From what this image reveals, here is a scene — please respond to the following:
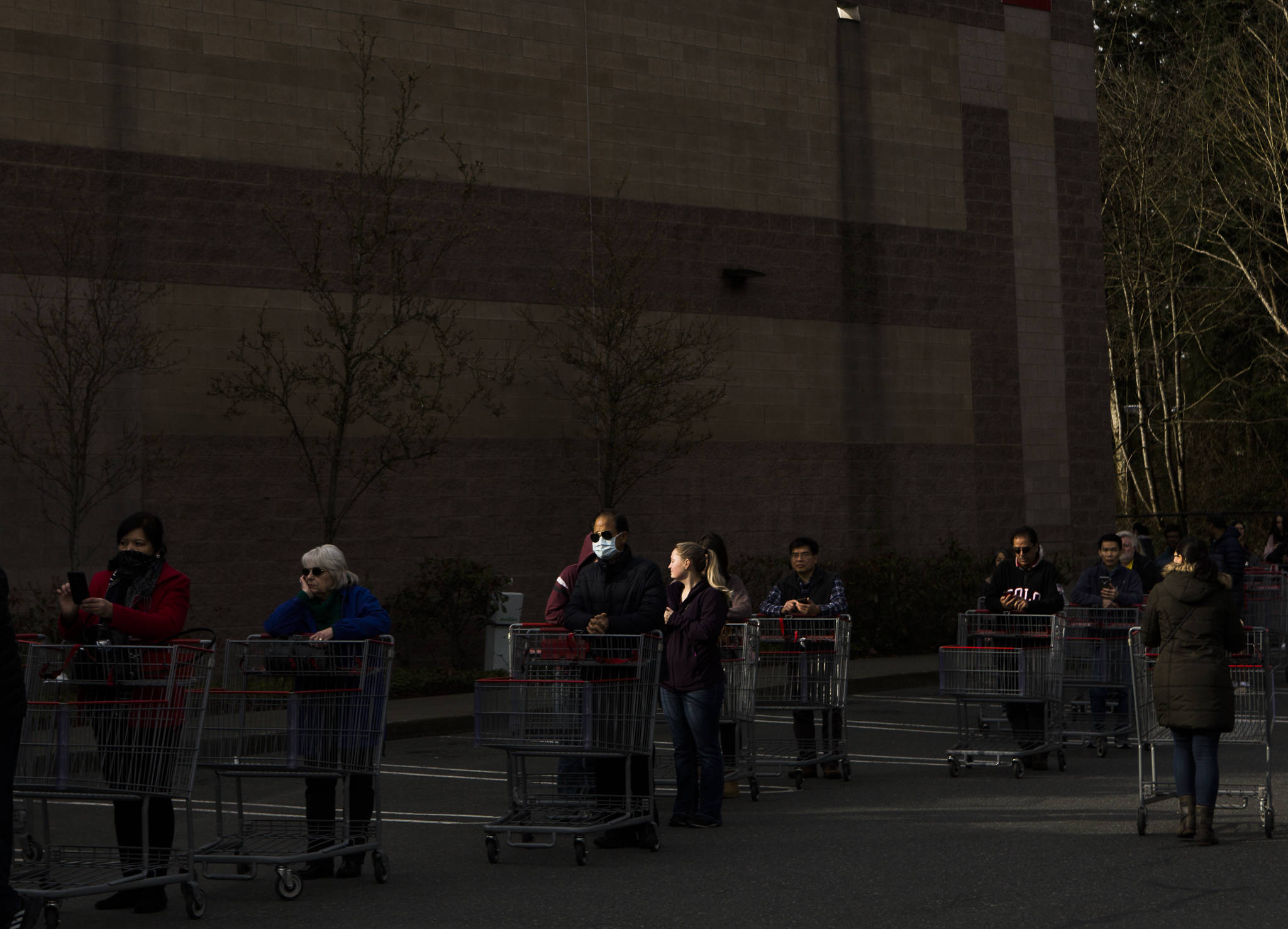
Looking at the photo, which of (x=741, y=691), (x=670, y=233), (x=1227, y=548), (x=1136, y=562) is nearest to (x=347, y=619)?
(x=741, y=691)

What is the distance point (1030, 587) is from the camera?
568 inches

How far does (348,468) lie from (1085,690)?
930cm

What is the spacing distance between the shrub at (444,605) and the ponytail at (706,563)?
869 cm

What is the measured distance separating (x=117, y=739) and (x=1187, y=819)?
241 inches

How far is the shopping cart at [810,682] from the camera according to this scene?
1322cm

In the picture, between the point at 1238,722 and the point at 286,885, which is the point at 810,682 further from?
the point at 286,885

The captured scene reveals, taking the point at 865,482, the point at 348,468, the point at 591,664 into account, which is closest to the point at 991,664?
the point at 591,664

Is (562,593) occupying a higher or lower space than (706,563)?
lower

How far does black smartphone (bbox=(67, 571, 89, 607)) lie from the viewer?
8531 millimetres

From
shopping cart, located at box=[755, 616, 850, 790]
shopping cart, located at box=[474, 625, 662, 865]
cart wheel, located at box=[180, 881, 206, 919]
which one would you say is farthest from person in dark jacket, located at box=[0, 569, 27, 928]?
shopping cart, located at box=[755, 616, 850, 790]

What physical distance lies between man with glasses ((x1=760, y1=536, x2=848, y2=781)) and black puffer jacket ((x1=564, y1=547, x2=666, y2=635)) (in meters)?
2.85

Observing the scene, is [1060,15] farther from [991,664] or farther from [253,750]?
[253,750]

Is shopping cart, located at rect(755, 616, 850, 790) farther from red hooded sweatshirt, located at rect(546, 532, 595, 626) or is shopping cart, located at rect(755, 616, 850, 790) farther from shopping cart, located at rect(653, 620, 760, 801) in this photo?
red hooded sweatshirt, located at rect(546, 532, 595, 626)

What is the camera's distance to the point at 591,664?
10352 millimetres
